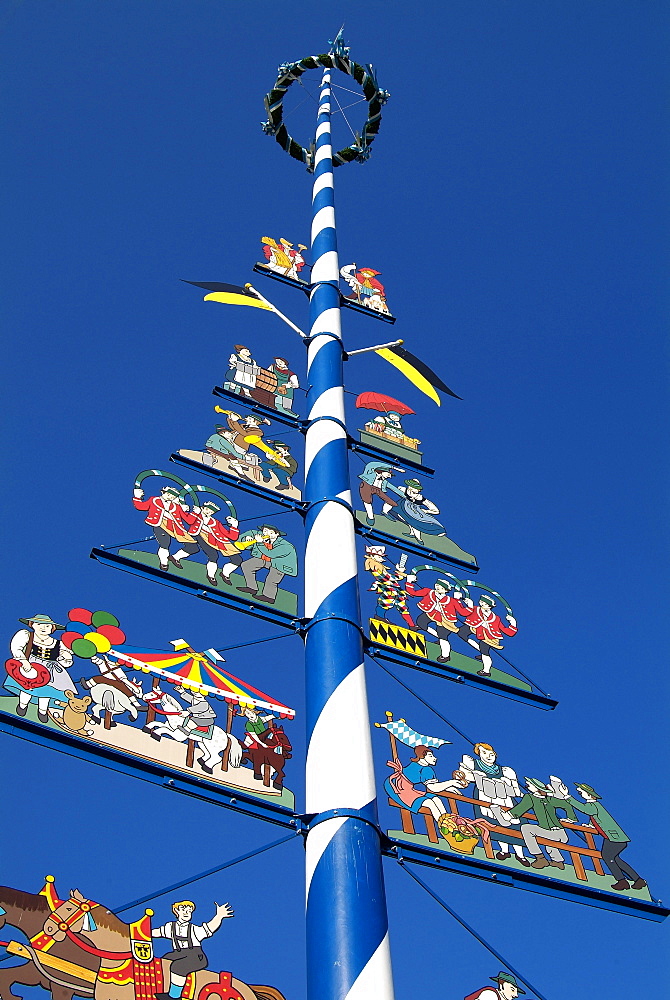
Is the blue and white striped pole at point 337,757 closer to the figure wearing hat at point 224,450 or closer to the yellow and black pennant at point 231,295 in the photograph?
the figure wearing hat at point 224,450

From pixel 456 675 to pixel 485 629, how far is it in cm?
55

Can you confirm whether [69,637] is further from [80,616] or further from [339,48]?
[339,48]

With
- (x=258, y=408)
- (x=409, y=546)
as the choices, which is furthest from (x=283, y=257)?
(x=409, y=546)

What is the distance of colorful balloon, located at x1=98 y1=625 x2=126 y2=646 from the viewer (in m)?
3.53

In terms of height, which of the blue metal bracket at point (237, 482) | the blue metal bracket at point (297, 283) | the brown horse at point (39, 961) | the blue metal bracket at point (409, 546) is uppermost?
the blue metal bracket at point (297, 283)

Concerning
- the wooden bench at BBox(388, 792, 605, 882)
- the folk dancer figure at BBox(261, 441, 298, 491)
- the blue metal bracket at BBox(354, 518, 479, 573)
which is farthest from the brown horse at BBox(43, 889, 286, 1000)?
the folk dancer figure at BBox(261, 441, 298, 491)

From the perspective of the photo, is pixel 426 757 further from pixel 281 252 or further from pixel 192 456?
pixel 281 252

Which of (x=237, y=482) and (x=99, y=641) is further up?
(x=237, y=482)

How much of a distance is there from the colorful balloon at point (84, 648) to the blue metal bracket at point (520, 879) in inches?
48.2

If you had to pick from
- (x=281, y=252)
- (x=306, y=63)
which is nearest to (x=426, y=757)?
(x=281, y=252)

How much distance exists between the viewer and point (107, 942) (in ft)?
9.02

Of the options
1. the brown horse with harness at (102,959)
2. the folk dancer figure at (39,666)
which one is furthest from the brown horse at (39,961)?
the folk dancer figure at (39,666)

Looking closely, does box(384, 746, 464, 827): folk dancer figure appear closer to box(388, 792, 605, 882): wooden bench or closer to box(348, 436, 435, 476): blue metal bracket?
box(388, 792, 605, 882): wooden bench

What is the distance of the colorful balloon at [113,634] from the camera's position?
Result: 353 cm
